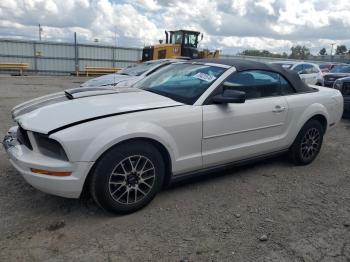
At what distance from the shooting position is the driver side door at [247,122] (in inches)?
154

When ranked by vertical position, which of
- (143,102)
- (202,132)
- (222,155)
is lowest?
(222,155)

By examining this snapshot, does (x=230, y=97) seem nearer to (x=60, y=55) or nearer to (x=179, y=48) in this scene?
(x=179, y=48)

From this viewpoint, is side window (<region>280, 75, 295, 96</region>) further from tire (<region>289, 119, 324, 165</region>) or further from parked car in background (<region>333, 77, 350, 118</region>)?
parked car in background (<region>333, 77, 350, 118</region>)

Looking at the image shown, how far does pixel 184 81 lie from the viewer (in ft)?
14.0

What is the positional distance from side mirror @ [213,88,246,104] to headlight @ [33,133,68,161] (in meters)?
1.73

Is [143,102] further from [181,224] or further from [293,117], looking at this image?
[293,117]

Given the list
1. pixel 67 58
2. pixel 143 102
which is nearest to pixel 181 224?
pixel 143 102

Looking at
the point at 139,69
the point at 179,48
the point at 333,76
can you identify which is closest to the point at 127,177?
the point at 139,69

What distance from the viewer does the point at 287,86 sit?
4816 mm

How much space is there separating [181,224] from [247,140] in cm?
146

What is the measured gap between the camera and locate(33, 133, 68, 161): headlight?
10.3ft

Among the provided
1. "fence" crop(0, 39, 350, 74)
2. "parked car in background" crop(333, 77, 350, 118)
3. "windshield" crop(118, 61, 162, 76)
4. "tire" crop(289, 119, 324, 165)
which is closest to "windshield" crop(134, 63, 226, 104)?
"tire" crop(289, 119, 324, 165)

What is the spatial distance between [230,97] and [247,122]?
0.51 m

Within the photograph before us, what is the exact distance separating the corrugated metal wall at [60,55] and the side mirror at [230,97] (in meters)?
23.8
